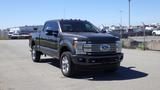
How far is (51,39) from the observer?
41.1ft

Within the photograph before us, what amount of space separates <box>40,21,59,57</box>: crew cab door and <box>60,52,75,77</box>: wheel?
94 cm

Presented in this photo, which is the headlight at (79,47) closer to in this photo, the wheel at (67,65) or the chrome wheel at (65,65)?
the wheel at (67,65)

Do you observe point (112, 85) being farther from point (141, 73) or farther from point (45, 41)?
point (45, 41)

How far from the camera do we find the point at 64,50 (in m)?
11.5

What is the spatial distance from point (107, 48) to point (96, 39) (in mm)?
484

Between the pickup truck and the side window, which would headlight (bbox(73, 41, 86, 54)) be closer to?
the pickup truck

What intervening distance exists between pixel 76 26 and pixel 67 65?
2.19 m

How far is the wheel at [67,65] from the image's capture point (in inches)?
421

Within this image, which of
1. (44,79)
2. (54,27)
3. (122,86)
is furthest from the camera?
(54,27)

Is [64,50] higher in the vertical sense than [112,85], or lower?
higher

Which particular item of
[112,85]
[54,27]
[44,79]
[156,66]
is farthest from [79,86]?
[156,66]

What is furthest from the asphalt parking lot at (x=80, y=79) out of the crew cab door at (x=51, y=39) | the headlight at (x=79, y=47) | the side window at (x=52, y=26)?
the side window at (x=52, y=26)

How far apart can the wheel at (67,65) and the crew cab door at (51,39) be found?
37.0 inches

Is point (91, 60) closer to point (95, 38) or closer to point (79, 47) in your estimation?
point (79, 47)
